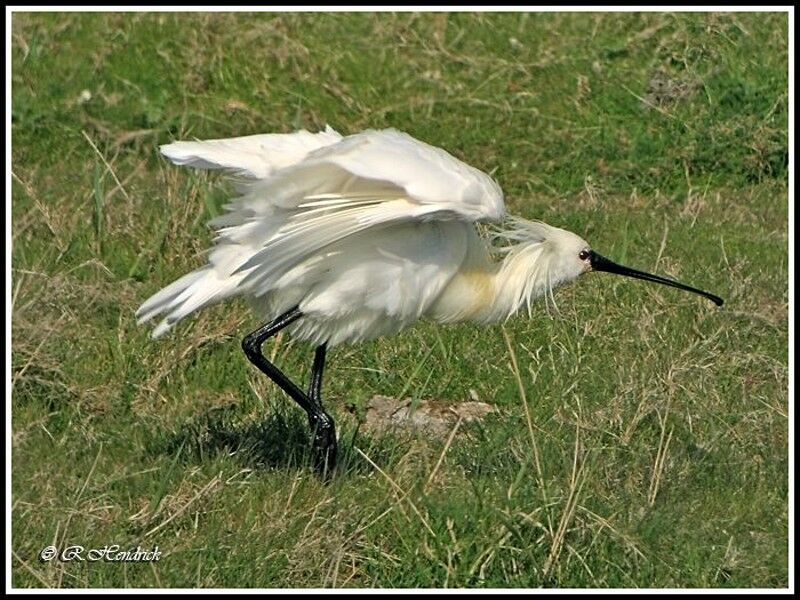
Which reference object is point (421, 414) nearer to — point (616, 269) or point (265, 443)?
point (265, 443)

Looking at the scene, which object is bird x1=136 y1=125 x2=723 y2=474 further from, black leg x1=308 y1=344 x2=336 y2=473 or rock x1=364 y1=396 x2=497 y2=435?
rock x1=364 y1=396 x2=497 y2=435

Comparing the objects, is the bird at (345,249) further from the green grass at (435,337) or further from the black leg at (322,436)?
the green grass at (435,337)

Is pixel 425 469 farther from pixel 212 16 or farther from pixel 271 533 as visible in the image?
pixel 212 16

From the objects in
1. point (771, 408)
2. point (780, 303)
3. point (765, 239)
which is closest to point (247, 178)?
point (771, 408)

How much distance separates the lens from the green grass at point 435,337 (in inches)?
228

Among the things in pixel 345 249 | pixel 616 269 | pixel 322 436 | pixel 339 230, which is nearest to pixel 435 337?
pixel 616 269

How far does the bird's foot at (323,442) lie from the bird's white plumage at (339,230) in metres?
0.32

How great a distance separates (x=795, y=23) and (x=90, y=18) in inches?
177

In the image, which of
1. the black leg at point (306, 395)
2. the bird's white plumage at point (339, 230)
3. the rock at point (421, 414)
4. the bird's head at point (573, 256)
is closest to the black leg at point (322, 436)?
the black leg at point (306, 395)

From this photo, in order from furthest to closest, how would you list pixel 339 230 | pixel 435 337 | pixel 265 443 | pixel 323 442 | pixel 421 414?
pixel 435 337 < pixel 421 414 < pixel 265 443 < pixel 323 442 < pixel 339 230

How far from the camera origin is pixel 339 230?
5.85 m

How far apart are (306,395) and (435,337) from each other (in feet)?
3.57

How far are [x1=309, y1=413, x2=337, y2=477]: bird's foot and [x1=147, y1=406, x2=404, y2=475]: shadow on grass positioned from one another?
0.09ft

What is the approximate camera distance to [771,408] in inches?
283
